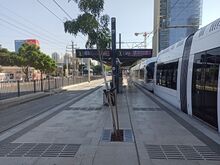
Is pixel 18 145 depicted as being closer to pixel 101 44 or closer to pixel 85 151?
pixel 85 151

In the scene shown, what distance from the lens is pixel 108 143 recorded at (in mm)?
7652

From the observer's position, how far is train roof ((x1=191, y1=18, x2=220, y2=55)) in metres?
8.95

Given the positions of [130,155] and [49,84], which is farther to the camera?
[49,84]

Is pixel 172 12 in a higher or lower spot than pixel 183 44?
higher

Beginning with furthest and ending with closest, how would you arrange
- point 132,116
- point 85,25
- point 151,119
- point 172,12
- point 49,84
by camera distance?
point 49,84 < point 172,12 < point 132,116 < point 151,119 < point 85,25

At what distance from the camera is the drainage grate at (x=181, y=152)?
6.54 meters

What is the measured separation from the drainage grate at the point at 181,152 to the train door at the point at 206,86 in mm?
1843

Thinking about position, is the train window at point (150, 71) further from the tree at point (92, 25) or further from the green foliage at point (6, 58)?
the green foliage at point (6, 58)

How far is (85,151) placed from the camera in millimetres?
6945

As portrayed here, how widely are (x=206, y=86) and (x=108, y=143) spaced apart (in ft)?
12.0

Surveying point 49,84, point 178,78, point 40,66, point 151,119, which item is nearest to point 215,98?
point 151,119

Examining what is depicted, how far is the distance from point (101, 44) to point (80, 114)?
5008 millimetres

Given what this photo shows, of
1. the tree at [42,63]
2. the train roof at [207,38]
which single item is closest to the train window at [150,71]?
the train roof at [207,38]

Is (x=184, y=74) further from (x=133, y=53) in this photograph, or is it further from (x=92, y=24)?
(x=133, y=53)
